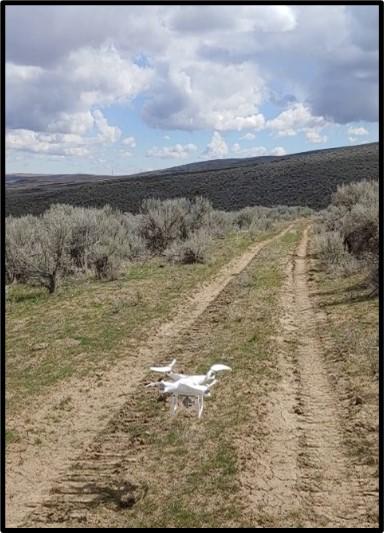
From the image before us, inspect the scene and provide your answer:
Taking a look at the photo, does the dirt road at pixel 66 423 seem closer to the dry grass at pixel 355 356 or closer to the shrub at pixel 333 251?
the dry grass at pixel 355 356

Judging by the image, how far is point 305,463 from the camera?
539cm

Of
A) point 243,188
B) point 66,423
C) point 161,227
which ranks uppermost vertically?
point 243,188

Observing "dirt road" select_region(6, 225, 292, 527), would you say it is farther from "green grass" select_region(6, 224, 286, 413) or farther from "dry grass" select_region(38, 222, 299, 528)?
"green grass" select_region(6, 224, 286, 413)

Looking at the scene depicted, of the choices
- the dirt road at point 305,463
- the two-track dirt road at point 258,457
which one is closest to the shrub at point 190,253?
the two-track dirt road at point 258,457

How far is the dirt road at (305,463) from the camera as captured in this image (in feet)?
15.0

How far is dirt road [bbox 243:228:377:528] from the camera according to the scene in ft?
15.0

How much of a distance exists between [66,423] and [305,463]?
119 inches

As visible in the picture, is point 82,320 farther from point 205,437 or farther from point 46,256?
point 205,437

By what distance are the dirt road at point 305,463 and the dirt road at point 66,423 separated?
162 centimetres

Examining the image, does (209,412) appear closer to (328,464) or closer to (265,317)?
(328,464)

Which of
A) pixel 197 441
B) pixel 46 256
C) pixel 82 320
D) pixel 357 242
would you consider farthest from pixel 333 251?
pixel 197 441

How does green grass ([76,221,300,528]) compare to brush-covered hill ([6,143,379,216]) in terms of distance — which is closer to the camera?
green grass ([76,221,300,528])

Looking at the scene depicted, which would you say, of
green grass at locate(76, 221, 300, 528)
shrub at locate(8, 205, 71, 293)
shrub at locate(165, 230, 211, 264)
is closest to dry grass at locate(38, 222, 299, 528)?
green grass at locate(76, 221, 300, 528)

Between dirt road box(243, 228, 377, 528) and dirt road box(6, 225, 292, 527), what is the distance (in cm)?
162
